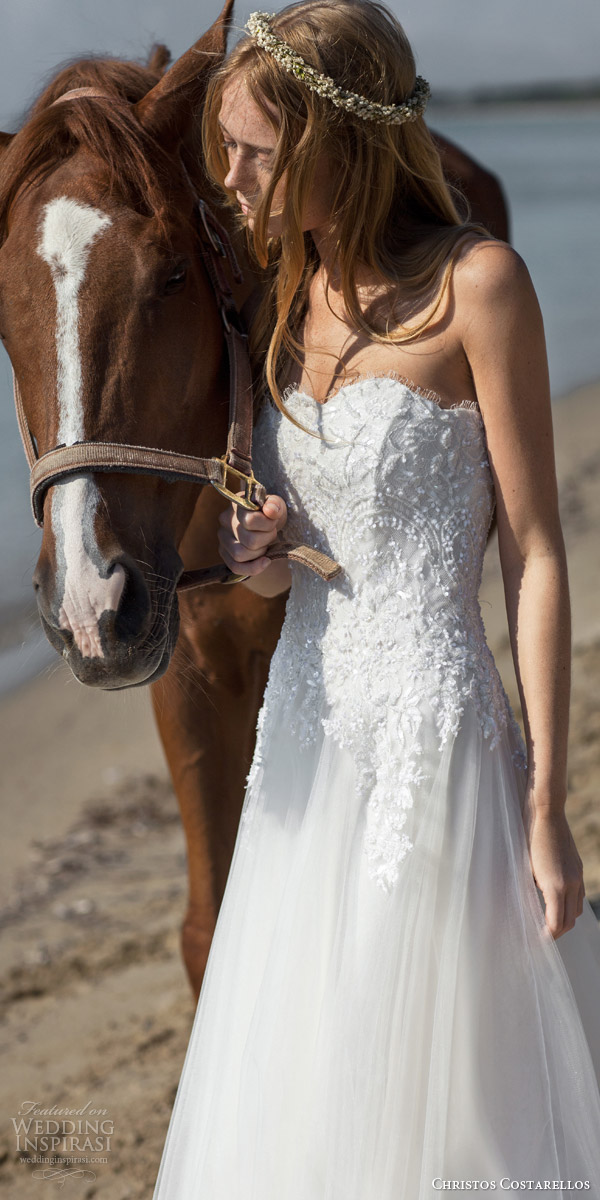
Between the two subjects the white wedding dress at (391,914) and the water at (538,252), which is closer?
the white wedding dress at (391,914)

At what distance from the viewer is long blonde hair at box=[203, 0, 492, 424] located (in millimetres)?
1369

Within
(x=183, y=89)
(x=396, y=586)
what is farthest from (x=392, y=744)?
(x=183, y=89)

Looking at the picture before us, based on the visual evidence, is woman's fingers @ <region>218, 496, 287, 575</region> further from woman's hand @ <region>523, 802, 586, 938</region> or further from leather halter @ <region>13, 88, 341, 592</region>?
woman's hand @ <region>523, 802, 586, 938</region>

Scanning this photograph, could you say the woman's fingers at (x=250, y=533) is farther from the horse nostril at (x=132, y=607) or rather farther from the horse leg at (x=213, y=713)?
the horse leg at (x=213, y=713)

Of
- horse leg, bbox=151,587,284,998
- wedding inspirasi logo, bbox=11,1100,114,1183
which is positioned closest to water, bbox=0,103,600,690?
horse leg, bbox=151,587,284,998

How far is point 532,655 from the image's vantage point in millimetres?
1364

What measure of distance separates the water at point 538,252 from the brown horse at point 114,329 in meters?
0.45

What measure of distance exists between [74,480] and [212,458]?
0.78ft

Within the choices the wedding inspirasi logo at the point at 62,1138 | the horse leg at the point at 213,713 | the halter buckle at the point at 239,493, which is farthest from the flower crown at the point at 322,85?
the wedding inspirasi logo at the point at 62,1138

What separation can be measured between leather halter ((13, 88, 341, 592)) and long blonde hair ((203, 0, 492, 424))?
0.08 metres

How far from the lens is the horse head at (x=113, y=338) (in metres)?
A: 1.34

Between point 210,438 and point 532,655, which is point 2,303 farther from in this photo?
point 532,655

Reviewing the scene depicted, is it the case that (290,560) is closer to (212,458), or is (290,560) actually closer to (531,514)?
(212,458)

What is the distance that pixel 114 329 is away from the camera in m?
1.41
